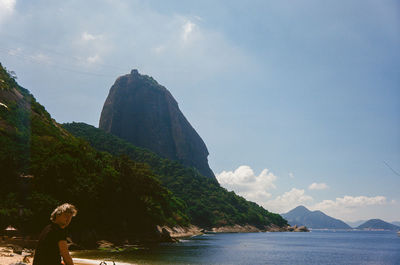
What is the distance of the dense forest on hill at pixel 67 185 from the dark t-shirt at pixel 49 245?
34.8 meters

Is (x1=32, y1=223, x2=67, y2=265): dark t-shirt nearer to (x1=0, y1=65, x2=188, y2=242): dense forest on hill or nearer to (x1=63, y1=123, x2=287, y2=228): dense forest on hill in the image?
(x1=0, y1=65, x2=188, y2=242): dense forest on hill

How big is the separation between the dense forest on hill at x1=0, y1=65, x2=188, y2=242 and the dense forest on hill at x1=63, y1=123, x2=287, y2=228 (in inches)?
3093

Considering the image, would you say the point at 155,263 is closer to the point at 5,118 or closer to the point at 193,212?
the point at 5,118

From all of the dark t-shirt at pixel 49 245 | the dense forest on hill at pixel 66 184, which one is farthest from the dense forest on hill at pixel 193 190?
the dark t-shirt at pixel 49 245

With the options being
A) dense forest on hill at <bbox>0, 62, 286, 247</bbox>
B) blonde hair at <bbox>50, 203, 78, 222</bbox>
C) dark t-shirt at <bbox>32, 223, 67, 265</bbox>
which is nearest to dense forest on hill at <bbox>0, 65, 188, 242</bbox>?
dense forest on hill at <bbox>0, 62, 286, 247</bbox>

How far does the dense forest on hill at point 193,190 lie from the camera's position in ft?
484

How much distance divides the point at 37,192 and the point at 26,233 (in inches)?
239

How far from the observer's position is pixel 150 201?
61.8m

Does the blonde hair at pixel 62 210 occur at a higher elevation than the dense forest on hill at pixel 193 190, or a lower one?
lower

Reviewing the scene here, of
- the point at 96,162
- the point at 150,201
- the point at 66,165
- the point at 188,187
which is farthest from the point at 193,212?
the point at 66,165

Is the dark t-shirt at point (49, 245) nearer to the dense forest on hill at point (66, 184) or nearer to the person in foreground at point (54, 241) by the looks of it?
the person in foreground at point (54, 241)

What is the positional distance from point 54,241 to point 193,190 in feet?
508

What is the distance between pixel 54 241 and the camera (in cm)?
613

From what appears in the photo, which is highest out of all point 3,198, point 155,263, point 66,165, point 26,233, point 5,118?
point 5,118
